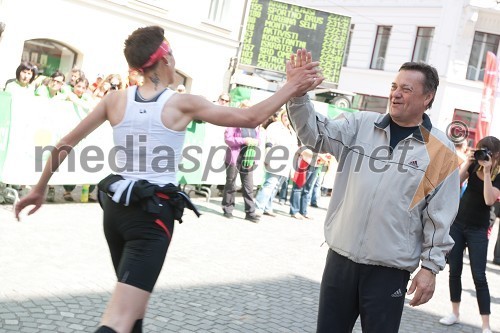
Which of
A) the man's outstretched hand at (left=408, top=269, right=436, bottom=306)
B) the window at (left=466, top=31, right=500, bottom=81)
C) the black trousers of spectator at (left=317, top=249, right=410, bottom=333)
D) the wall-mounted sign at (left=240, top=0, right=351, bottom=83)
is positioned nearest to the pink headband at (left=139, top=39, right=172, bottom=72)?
the black trousers of spectator at (left=317, top=249, right=410, bottom=333)

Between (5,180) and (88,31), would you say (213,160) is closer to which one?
(5,180)

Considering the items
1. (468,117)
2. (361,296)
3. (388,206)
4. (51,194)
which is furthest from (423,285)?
(468,117)

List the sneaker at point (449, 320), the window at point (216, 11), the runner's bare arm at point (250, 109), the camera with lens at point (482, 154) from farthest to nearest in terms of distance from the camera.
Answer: the window at point (216, 11), the sneaker at point (449, 320), the camera with lens at point (482, 154), the runner's bare arm at point (250, 109)

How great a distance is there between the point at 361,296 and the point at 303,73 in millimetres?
1261

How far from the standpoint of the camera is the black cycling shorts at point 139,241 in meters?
3.49

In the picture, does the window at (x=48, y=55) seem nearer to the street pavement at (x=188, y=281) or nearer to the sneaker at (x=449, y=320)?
the street pavement at (x=188, y=281)

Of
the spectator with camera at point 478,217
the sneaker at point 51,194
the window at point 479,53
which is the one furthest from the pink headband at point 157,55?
the window at point 479,53

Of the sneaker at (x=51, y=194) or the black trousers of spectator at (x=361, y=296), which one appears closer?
the black trousers of spectator at (x=361, y=296)

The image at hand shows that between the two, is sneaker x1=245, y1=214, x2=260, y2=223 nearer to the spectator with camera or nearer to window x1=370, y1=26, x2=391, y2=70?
the spectator with camera

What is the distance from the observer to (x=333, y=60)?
23391 mm

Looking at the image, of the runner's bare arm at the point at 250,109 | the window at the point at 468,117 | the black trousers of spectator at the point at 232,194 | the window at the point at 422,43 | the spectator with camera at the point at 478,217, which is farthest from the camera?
the window at the point at 422,43

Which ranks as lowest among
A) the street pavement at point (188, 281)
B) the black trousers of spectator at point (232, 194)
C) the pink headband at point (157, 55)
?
the street pavement at point (188, 281)

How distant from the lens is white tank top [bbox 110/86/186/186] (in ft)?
11.8

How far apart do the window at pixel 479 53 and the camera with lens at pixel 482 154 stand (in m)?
26.8
